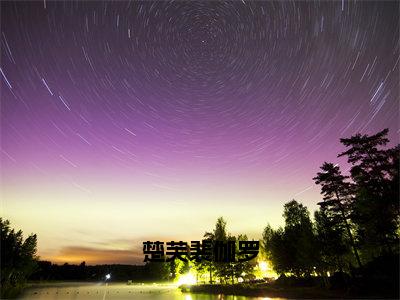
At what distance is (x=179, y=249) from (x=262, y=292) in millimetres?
15636

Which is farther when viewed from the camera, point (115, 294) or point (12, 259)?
point (115, 294)

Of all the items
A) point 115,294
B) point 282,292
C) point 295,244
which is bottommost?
point 282,292

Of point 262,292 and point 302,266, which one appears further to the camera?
point 302,266

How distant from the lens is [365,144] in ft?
120

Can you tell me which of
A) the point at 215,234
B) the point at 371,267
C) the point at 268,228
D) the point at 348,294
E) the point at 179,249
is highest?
the point at 268,228

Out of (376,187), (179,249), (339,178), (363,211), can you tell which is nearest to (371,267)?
(363,211)

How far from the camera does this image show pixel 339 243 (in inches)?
1753

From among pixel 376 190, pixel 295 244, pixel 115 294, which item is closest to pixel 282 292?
pixel 295 244

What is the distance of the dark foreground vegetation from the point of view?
3297cm

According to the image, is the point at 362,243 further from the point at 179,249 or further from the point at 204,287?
the point at 204,287

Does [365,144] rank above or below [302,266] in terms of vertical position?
above

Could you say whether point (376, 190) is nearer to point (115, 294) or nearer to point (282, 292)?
point (282, 292)

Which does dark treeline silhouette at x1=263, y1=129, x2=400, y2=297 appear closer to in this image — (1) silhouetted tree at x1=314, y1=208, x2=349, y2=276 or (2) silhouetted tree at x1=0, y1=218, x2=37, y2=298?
(1) silhouetted tree at x1=314, y1=208, x2=349, y2=276

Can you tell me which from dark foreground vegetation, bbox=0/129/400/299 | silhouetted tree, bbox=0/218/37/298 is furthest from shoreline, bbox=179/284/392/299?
silhouetted tree, bbox=0/218/37/298
